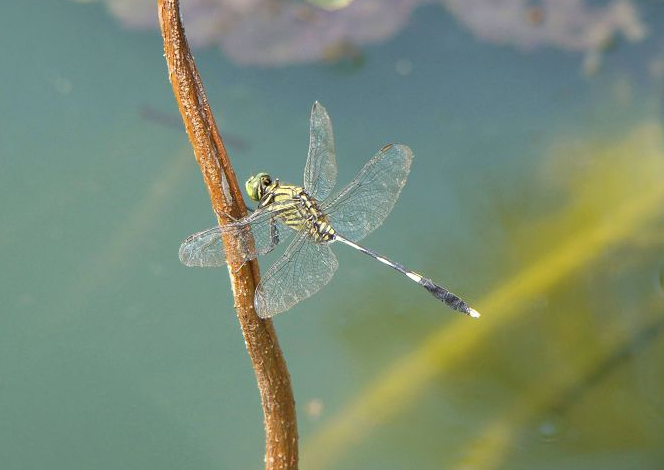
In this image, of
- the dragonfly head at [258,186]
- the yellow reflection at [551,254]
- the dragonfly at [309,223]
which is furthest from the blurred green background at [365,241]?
the dragonfly head at [258,186]

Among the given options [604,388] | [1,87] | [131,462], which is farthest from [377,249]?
[1,87]

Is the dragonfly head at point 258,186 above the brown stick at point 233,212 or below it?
above

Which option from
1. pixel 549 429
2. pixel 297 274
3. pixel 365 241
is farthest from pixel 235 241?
pixel 549 429

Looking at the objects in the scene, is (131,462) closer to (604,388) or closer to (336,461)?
(336,461)

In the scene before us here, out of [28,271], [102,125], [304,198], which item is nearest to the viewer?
[304,198]

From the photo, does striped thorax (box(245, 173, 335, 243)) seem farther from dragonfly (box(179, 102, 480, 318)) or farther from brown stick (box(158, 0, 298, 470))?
brown stick (box(158, 0, 298, 470))

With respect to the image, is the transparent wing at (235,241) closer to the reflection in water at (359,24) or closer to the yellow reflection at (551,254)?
the yellow reflection at (551,254)
